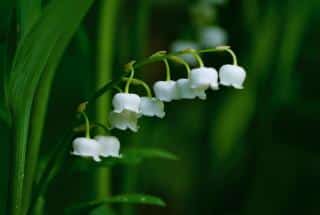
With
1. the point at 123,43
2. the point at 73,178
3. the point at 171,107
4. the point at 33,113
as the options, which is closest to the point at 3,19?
the point at 33,113

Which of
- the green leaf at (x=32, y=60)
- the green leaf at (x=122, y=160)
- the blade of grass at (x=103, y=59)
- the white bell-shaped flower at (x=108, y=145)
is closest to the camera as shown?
the green leaf at (x=32, y=60)

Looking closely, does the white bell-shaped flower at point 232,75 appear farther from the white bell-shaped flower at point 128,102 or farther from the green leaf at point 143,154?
the green leaf at point 143,154

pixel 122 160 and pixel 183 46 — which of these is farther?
pixel 183 46

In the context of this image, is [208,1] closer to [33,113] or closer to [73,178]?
[73,178]

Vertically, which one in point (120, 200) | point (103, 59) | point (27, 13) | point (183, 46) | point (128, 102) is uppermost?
point (183, 46)

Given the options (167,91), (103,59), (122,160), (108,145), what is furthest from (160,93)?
(103,59)

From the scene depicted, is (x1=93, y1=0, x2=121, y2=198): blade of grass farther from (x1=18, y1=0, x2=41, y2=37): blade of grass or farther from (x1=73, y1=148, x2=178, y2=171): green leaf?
(x1=18, y1=0, x2=41, y2=37): blade of grass

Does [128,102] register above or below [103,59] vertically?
below

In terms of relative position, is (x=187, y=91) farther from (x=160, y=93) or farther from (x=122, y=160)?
(x=122, y=160)

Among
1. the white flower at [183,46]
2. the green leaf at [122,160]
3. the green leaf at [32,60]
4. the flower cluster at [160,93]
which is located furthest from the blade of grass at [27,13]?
the white flower at [183,46]
